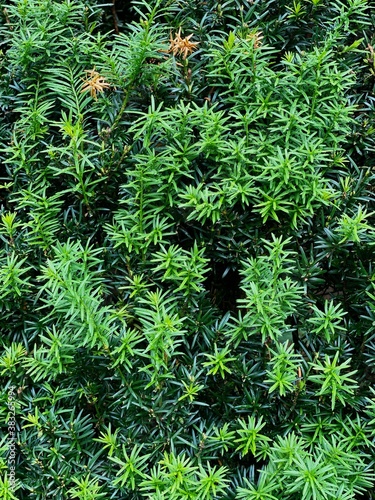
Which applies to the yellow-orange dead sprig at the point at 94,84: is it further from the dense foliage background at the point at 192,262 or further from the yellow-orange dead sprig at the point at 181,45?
the yellow-orange dead sprig at the point at 181,45

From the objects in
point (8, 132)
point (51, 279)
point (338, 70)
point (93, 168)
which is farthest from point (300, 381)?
point (8, 132)

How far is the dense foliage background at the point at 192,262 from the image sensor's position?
6.26ft

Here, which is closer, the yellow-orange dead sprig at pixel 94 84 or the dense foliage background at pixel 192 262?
the dense foliage background at pixel 192 262

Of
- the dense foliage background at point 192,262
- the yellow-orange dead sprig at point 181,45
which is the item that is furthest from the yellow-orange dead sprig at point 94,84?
the yellow-orange dead sprig at point 181,45

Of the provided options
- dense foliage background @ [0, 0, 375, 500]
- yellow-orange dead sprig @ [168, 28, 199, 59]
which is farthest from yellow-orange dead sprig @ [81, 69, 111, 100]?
yellow-orange dead sprig @ [168, 28, 199, 59]

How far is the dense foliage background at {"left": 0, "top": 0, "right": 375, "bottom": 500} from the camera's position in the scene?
1.91 m

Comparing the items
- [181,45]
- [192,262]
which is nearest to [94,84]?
[181,45]

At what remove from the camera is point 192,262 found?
76.4 inches

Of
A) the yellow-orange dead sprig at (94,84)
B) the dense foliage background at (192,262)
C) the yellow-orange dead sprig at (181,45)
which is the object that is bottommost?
the dense foliage background at (192,262)

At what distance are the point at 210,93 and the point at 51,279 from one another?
0.89 metres

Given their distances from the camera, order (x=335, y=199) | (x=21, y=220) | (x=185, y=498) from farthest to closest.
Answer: (x=21, y=220), (x=335, y=199), (x=185, y=498)

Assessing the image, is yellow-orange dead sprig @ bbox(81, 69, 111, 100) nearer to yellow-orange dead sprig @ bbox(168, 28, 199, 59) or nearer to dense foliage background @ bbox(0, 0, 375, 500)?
dense foliage background @ bbox(0, 0, 375, 500)

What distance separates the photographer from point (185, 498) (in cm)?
179

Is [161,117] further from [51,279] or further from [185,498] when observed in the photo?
[185,498]
